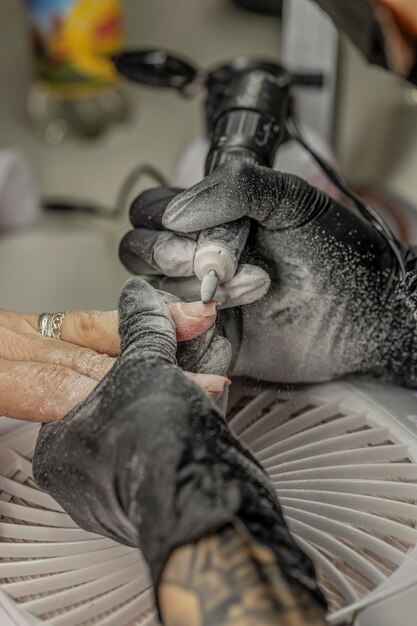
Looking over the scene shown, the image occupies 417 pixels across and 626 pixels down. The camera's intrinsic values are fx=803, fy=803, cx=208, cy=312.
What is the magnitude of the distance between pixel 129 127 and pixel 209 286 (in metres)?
1.22

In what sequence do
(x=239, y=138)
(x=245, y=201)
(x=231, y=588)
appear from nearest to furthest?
(x=231, y=588) → (x=245, y=201) → (x=239, y=138)

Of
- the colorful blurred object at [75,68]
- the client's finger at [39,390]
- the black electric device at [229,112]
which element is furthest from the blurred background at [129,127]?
the client's finger at [39,390]

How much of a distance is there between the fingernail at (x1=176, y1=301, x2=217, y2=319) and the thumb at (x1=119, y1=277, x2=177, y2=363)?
1cm

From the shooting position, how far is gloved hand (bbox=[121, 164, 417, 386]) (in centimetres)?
69

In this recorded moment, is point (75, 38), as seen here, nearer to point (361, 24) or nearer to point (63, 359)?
point (361, 24)

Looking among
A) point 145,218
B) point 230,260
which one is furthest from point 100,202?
point 230,260

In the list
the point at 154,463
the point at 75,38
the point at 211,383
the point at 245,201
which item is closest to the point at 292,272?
the point at 245,201

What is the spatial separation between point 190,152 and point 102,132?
0.44 m

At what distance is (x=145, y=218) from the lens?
748mm

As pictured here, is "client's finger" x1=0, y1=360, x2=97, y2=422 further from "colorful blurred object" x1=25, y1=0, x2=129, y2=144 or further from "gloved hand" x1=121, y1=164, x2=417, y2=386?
"colorful blurred object" x1=25, y1=0, x2=129, y2=144

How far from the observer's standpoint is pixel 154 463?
49 cm

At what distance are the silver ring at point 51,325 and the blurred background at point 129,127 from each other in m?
0.35

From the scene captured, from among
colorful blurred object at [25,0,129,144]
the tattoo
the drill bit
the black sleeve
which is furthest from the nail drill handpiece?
colorful blurred object at [25,0,129,144]

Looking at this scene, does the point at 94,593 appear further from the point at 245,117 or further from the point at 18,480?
the point at 245,117
